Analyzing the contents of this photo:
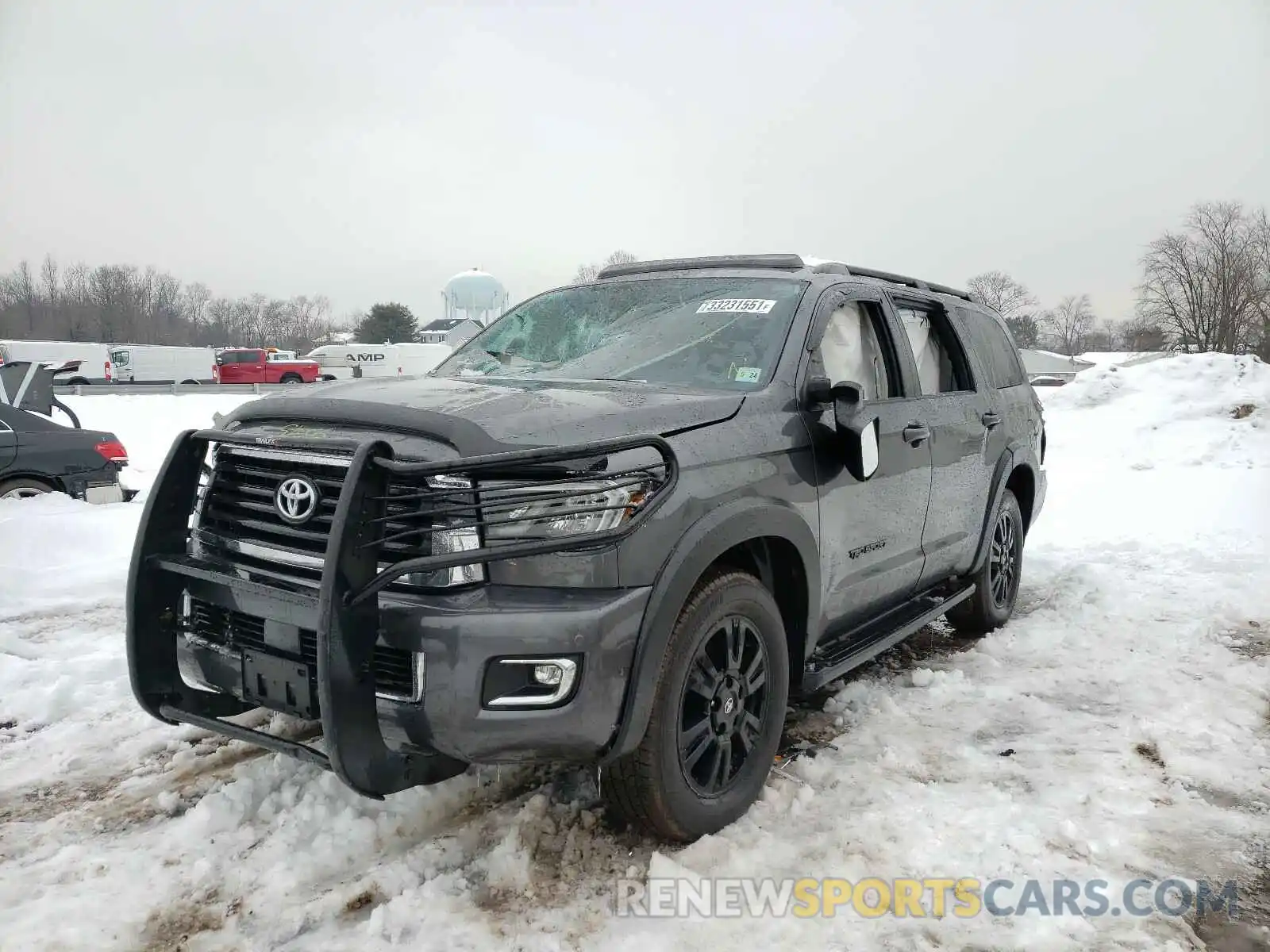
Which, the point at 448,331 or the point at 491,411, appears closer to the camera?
the point at 491,411

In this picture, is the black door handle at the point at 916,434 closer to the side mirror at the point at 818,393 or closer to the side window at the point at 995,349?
the side mirror at the point at 818,393

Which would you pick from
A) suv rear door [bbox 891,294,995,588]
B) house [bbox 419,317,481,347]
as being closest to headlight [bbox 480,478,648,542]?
suv rear door [bbox 891,294,995,588]

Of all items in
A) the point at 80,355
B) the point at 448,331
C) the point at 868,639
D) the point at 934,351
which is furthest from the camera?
the point at 448,331

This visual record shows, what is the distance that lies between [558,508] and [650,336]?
1.42 meters

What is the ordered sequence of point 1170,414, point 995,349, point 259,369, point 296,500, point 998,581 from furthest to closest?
point 259,369 < point 1170,414 < point 995,349 < point 998,581 < point 296,500

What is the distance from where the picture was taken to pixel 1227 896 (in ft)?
8.75

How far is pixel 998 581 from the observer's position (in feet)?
17.9

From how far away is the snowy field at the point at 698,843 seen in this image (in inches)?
97.7

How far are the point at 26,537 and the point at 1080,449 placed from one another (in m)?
13.3

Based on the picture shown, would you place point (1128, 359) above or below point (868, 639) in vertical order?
above

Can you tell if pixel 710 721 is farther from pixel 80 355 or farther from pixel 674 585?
pixel 80 355

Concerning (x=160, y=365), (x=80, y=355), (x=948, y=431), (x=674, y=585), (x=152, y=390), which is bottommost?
(x=152, y=390)

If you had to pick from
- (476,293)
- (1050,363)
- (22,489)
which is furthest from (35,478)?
(1050,363)

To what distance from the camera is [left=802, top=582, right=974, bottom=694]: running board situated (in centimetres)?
340
